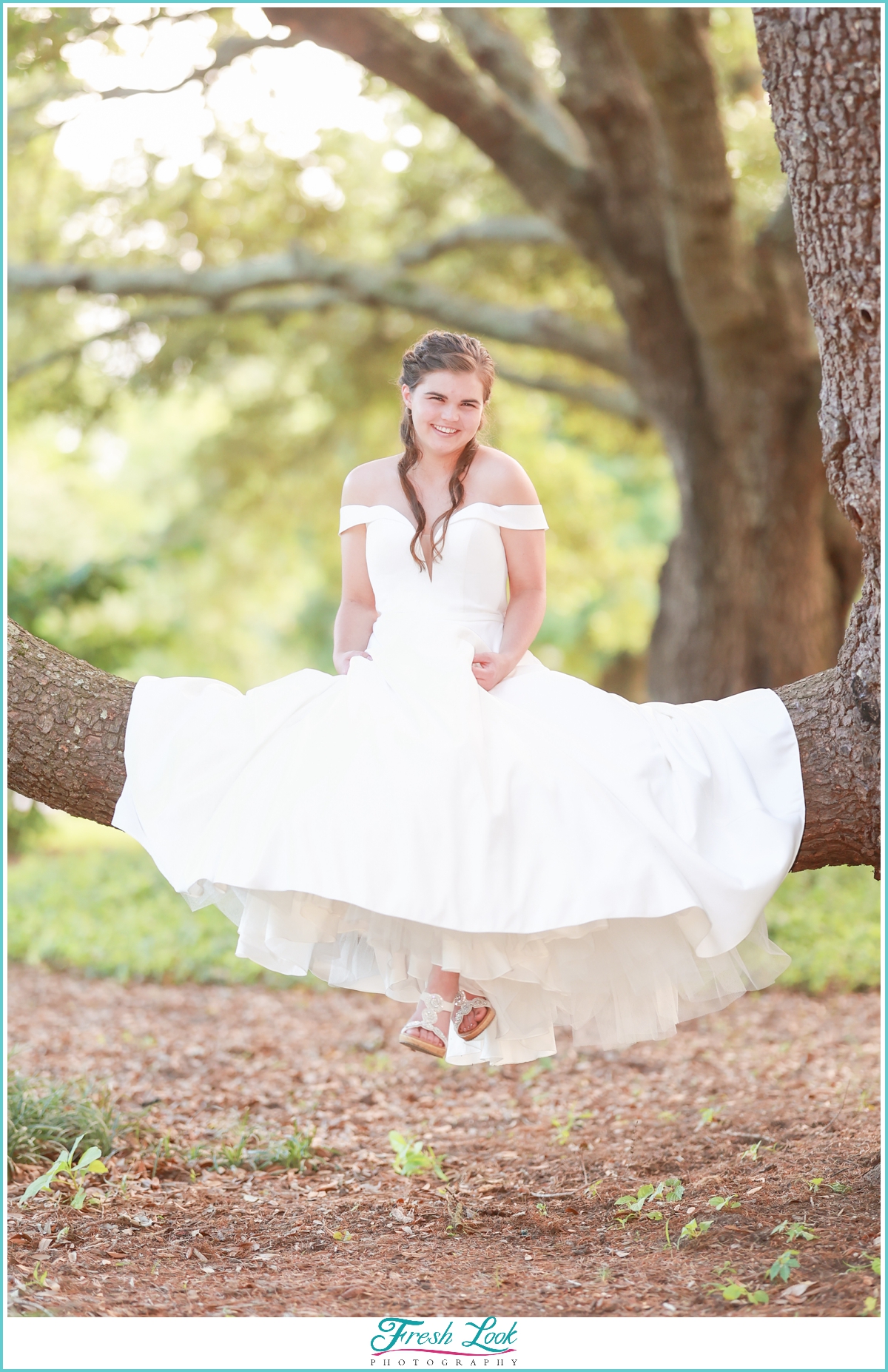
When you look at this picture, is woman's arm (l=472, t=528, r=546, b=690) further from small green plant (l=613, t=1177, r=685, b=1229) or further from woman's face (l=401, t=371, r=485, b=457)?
small green plant (l=613, t=1177, r=685, b=1229)

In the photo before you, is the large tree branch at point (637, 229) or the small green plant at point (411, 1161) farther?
the large tree branch at point (637, 229)

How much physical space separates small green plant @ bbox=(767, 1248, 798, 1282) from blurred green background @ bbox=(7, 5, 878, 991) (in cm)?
357

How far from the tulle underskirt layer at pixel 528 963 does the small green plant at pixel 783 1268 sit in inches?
23.5

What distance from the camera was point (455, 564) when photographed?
3.54 m

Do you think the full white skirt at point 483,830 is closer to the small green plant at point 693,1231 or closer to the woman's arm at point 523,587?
the woman's arm at point 523,587

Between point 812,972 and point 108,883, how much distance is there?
5.33 metres

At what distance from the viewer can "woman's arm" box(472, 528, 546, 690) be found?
3498 mm

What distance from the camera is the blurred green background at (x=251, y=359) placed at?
750cm

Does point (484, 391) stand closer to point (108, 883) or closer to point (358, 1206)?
point (358, 1206)

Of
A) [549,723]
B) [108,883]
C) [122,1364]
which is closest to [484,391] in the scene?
[549,723]

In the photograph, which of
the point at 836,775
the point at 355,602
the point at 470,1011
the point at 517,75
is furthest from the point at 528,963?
the point at 517,75

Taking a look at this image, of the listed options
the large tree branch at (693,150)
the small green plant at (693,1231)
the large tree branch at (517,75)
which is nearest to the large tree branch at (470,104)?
the large tree branch at (517,75)

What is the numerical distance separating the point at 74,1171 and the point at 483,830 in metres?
1.84

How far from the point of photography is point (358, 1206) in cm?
373
